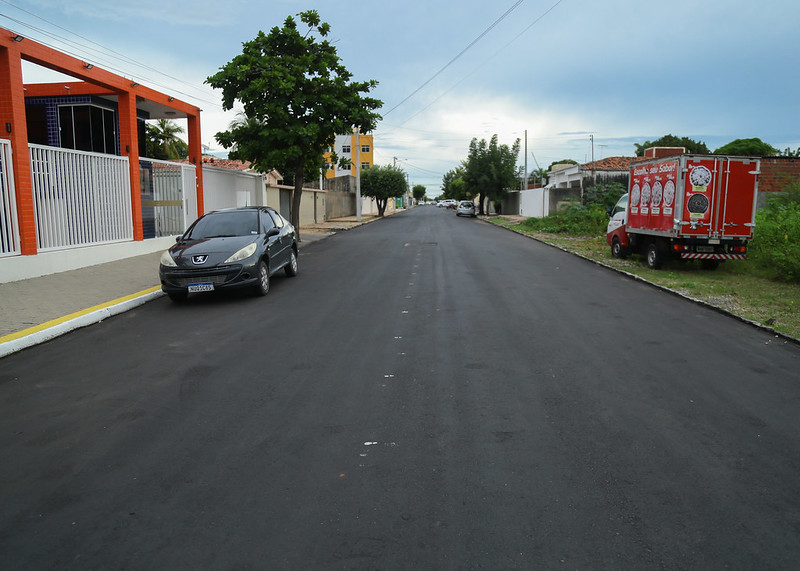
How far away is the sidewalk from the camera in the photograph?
8.09m

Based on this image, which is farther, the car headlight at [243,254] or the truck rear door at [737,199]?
the truck rear door at [737,199]

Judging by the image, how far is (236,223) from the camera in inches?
480

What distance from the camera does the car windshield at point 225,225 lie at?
11.9 metres

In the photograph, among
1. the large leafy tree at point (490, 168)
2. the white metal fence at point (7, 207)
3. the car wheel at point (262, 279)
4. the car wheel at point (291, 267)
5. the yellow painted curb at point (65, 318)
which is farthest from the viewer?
the large leafy tree at point (490, 168)

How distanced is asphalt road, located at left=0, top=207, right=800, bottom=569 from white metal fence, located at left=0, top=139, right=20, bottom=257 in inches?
167

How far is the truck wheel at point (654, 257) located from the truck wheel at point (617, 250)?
190 centimetres

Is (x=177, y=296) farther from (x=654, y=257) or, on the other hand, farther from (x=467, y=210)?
(x=467, y=210)

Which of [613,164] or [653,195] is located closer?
[653,195]

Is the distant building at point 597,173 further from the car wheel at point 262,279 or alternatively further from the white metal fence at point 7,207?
the white metal fence at point 7,207

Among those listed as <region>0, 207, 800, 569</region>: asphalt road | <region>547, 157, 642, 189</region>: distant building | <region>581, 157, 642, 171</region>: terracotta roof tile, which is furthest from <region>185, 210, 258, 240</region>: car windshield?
<region>581, 157, 642, 171</region>: terracotta roof tile

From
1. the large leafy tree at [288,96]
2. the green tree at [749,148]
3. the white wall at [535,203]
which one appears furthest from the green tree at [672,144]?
the large leafy tree at [288,96]

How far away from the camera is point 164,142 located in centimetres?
4384

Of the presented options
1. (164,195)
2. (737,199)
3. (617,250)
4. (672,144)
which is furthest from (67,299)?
(672,144)

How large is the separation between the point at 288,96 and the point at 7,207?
12924mm
